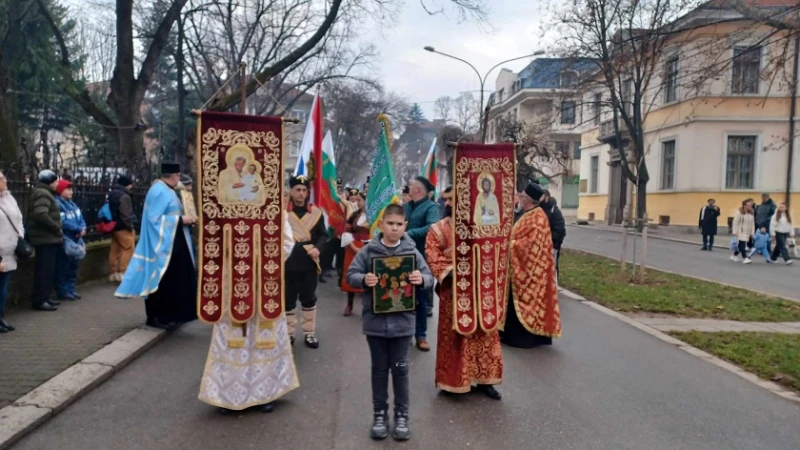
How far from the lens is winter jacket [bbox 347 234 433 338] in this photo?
4.73 metres

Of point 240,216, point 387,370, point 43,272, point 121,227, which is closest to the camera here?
point 387,370

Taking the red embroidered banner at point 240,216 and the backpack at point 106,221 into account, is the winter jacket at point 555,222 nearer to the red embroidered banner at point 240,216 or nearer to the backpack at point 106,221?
the red embroidered banner at point 240,216

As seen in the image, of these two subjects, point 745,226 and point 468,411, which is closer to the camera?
point 468,411

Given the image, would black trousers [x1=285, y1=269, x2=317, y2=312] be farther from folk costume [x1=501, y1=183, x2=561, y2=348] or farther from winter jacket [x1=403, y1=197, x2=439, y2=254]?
folk costume [x1=501, y1=183, x2=561, y2=348]

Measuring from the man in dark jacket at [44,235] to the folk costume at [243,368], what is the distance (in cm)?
438

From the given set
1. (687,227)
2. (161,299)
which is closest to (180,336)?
(161,299)

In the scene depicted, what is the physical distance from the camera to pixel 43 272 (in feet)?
27.4

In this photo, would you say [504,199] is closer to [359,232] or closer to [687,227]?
[359,232]

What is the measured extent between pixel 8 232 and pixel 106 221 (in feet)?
12.0

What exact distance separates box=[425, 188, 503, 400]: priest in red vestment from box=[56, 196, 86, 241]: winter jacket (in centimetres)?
590

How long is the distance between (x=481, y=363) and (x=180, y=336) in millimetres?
3972

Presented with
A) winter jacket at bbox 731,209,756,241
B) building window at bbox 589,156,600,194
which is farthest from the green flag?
building window at bbox 589,156,600,194

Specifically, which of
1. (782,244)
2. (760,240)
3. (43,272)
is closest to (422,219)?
(43,272)

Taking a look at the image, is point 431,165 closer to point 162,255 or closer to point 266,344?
point 162,255
